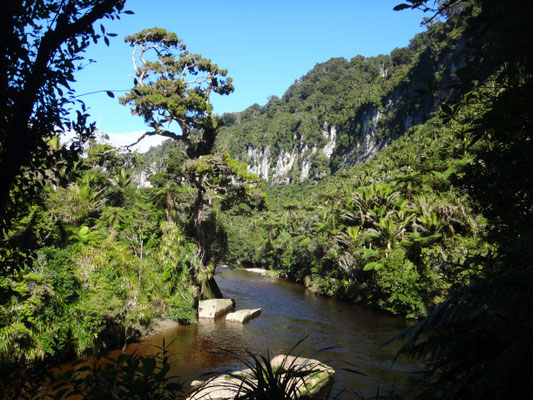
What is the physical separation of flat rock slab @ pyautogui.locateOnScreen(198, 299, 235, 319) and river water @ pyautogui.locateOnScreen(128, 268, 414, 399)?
2.10 feet

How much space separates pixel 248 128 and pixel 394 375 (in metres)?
130

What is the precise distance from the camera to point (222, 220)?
25469mm

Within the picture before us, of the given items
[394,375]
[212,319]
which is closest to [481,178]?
[394,375]

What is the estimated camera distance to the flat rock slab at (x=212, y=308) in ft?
66.0

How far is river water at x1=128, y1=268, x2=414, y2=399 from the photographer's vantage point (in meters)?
12.1

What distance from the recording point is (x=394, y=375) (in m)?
11.8

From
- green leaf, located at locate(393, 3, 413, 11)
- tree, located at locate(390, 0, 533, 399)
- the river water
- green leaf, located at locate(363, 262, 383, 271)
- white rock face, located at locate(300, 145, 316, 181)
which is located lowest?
the river water

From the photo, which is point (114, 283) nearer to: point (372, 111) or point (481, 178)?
point (481, 178)

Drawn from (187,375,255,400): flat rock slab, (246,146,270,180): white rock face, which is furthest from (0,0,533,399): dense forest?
(246,146,270,180): white rock face

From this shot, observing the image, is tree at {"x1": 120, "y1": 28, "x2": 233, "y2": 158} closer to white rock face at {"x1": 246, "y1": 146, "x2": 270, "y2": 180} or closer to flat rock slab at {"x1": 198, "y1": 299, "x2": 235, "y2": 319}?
flat rock slab at {"x1": 198, "y1": 299, "x2": 235, "y2": 319}

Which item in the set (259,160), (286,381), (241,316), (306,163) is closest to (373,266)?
(241,316)

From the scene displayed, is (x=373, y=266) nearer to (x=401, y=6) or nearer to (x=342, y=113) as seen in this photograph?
(x=401, y=6)

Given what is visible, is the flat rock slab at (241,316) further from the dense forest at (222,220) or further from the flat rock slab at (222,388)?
the flat rock slab at (222,388)

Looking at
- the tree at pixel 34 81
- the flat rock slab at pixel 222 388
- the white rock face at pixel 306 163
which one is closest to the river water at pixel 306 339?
the flat rock slab at pixel 222 388
